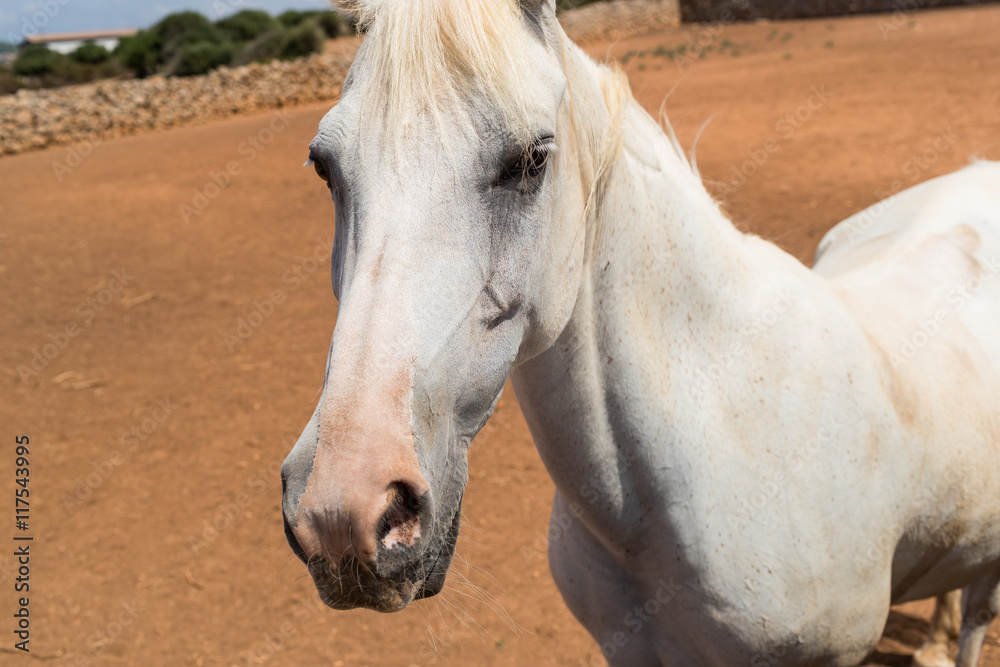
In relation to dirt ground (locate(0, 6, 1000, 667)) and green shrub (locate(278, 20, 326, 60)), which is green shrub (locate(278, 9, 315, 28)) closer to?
green shrub (locate(278, 20, 326, 60))

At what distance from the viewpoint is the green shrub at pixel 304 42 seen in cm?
2394

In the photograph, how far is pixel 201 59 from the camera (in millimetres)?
25859

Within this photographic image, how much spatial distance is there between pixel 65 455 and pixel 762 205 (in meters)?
6.88

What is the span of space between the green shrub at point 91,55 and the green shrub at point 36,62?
72cm

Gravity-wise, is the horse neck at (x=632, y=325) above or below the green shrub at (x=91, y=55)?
above

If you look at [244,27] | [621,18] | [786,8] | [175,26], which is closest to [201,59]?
[244,27]

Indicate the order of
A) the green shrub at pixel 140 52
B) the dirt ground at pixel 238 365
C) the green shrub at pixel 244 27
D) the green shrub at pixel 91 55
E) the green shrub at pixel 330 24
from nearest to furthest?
the dirt ground at pixel 238 365 → the green shrub at pixel 330 24 → the green shrub at pixel 140 52 → the green shrub at pixel 244 27 → the green shrub at pixel 91 55

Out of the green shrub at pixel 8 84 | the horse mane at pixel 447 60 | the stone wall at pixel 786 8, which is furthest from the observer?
the green shrub at pixel 8 84

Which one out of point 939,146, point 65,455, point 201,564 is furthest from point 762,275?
point 939,146

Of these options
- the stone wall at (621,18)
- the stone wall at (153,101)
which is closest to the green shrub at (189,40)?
the stone wall at (153,101)

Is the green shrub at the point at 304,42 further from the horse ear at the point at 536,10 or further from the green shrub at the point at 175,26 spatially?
the horse ear at the point at 536,10

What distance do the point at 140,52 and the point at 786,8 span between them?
28584 millimetres

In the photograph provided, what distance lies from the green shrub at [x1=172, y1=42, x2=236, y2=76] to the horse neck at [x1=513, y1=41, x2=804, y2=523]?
28.1 meters

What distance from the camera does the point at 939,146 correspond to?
8008 millimetres
